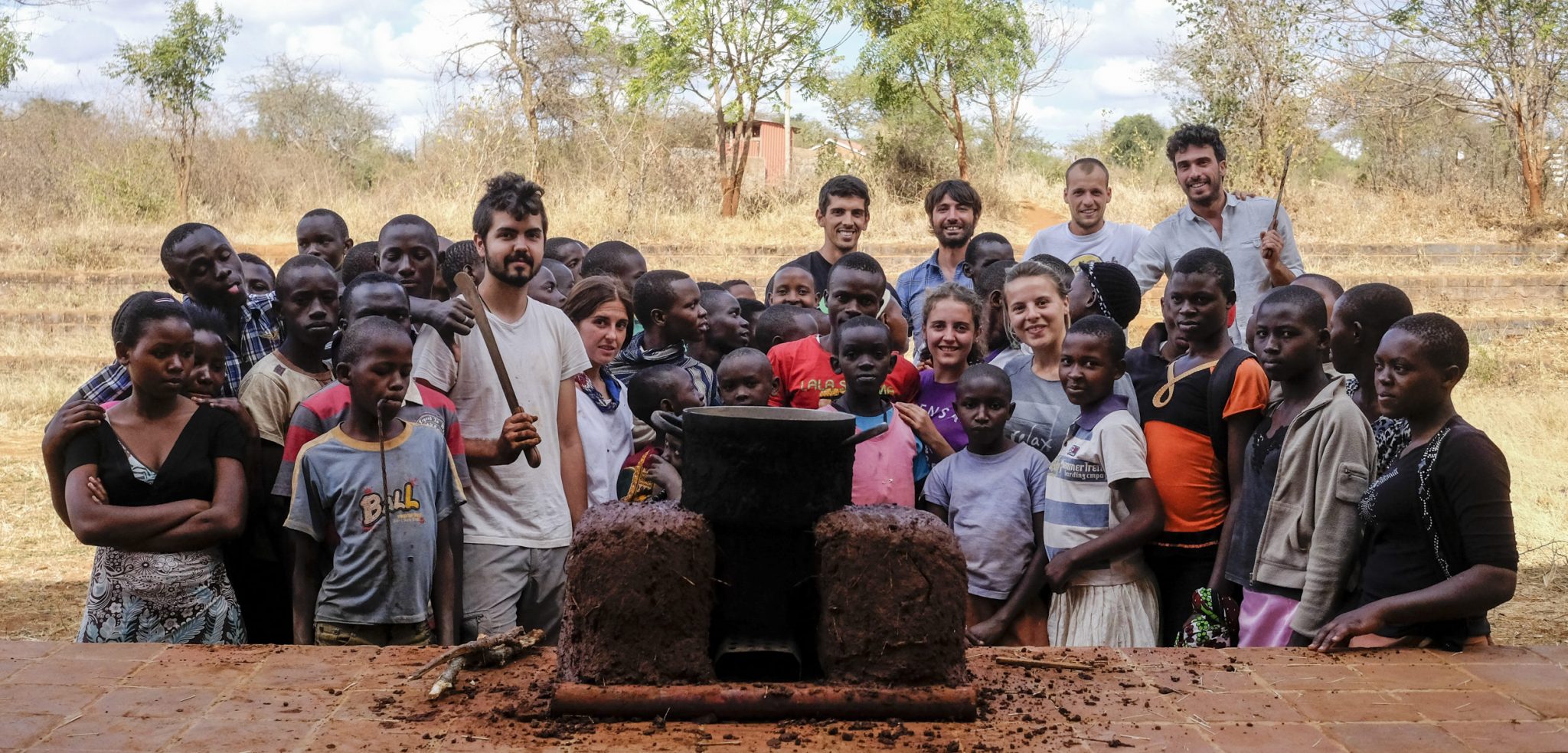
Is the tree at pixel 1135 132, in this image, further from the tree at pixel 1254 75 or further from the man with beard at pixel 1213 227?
the man with beard at pixel 1213 227

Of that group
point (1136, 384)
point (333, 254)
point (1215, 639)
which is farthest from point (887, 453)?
point (333, 254)

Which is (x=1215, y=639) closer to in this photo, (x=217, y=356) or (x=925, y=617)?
(x=925, y=617)

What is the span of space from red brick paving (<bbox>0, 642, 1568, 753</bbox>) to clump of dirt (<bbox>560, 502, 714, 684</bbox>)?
12cm

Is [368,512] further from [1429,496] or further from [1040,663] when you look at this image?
[1429,496]

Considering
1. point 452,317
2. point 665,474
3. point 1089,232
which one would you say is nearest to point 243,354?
point 452,317

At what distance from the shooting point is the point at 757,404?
3.65 metres

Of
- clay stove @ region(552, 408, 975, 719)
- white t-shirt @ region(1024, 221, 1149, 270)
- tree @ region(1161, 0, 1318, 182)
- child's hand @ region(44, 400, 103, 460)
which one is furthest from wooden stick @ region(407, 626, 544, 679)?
tree @ region(1161, 0, 1318, 182)

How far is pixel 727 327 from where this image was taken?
436 centimetres

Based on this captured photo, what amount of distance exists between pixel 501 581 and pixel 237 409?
0.83 meters

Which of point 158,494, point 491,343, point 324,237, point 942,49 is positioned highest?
point 942,49

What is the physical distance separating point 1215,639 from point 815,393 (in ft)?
4.54

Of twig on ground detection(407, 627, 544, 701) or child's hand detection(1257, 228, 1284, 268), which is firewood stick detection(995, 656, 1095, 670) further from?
child's hand detection(1257, 228, 1284, 268)

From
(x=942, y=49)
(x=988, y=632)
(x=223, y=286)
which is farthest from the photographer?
(x=942, y=49)

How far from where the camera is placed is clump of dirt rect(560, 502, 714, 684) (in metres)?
2.41
